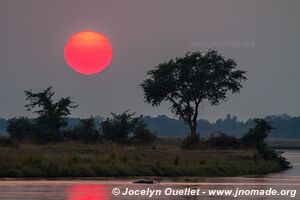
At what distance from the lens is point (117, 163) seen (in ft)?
184

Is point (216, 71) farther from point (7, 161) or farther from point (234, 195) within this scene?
point (234, 195)

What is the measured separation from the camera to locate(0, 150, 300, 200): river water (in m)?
36.6

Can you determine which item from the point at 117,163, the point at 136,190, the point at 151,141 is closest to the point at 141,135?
the point at 151,141

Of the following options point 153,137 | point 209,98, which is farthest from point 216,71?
point 153,137

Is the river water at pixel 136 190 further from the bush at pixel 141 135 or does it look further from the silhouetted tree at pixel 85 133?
the bush at pixel 141 135

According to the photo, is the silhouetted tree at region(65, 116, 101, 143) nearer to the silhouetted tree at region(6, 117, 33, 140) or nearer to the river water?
the silhouetted tree at region(6, 117, 33, 140)

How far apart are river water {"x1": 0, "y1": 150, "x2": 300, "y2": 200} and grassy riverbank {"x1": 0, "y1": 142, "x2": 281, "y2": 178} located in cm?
A: 513

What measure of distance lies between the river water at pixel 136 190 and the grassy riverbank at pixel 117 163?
5130mm

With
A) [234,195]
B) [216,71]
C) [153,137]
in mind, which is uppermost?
[216,71]

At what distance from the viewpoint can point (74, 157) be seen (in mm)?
55906

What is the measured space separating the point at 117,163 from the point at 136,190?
1572cm

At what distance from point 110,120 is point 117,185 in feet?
202

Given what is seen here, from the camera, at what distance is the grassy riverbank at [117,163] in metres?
52.1

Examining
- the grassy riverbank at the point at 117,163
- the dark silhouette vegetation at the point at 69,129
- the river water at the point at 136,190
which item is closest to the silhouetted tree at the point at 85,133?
the dark silhouette vegetation at the point at 69,129
